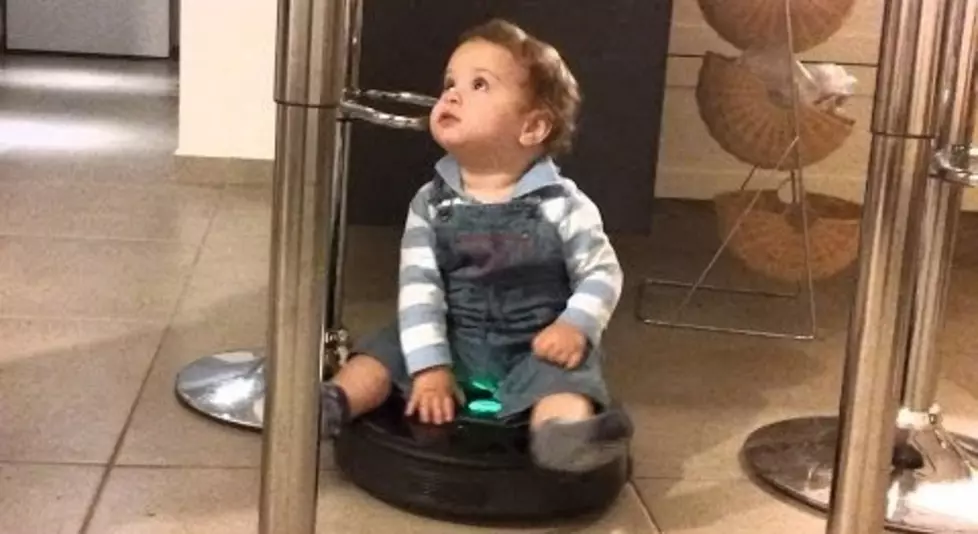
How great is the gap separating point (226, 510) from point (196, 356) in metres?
0.40

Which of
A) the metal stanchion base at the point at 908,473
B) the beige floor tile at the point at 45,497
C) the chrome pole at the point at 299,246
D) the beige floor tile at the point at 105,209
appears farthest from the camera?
the beige floor tile at the point at 105,209

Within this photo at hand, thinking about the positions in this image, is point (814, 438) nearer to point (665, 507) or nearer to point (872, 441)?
point (665, 507)

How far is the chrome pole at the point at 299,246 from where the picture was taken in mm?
788

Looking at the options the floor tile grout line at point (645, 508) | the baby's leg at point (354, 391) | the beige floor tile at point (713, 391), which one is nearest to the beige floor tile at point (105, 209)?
the beige floor tile at point (713, 391)

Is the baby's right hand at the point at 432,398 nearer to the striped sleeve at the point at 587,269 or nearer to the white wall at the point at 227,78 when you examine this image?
the striped sleeve at the point at 587,269

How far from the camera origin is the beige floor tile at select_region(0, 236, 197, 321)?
1601mm

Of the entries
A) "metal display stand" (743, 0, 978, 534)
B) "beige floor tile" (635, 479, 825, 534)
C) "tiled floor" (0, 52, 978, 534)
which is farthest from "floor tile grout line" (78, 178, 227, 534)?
"metal display stand" (743, 0, 978, 534)

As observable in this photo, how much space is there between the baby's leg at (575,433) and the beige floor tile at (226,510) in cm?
5

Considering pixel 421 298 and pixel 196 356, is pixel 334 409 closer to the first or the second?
pixel 421 298

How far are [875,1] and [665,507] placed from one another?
137 cm

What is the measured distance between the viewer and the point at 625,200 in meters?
1.71

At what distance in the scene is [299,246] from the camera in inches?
31.9

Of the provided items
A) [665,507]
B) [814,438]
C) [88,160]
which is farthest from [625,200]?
[88,160]

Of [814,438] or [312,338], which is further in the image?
[814,438]
